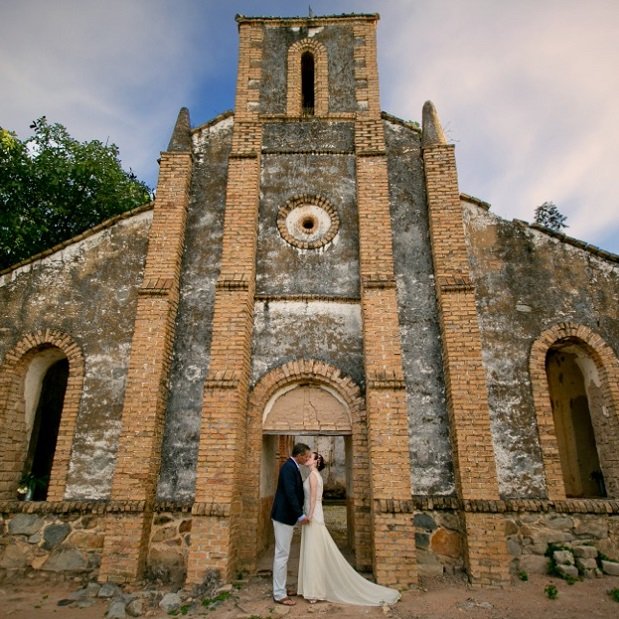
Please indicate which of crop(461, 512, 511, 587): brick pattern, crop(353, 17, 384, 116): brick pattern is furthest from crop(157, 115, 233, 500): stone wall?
crop(461, 512, 511, 587): brick pattern

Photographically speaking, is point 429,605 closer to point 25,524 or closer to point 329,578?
point 329,578

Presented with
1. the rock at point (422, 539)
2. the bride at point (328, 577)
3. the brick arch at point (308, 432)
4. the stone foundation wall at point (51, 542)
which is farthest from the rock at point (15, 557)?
the rock at point (422, 539)

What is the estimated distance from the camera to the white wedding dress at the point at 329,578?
652 centimetres

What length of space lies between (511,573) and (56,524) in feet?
24.3

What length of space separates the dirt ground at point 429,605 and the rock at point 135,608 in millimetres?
96

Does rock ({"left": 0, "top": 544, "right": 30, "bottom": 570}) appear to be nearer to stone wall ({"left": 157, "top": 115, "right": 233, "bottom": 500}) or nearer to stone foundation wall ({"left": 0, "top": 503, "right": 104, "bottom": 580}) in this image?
stone foundation wall ({"left": 0, "top": 503, "right": 104, "bottom": 580})

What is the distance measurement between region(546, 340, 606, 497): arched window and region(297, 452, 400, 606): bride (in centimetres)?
576

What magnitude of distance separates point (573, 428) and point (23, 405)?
11.7 meters

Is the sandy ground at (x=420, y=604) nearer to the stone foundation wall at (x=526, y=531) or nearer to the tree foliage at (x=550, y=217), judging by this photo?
the stone foundation wall at (x=526, y=531)

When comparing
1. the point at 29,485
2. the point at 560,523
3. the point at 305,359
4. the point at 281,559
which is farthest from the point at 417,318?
the point at 29,485

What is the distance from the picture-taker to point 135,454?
305 inches

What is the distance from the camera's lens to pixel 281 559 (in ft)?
22.1

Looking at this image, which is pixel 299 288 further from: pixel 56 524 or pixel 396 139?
pixel 56 524

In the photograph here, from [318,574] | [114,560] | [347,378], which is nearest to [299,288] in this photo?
[347,378]
